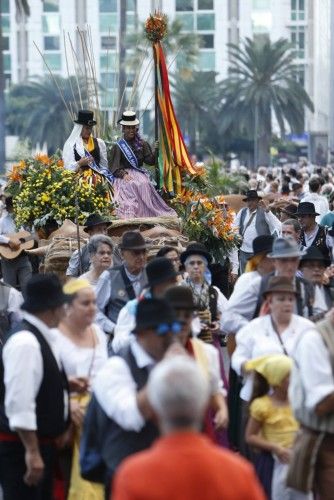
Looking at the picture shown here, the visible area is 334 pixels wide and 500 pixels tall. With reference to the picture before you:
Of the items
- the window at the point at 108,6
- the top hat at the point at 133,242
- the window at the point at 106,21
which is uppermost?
the window at the point at 108,6

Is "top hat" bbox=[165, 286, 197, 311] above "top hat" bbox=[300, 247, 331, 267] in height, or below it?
above

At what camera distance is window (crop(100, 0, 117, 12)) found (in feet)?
403

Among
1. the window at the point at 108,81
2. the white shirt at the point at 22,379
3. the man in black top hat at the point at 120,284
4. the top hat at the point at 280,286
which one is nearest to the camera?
the white shirt at the point at 22,379

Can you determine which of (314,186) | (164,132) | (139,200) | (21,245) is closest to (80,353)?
(21,245)

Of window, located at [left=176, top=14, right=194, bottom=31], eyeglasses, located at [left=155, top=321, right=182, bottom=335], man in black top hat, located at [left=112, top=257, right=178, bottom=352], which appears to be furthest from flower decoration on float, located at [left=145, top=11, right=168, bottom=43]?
window, located at [left=176, top=14, right=194, bottom=31]

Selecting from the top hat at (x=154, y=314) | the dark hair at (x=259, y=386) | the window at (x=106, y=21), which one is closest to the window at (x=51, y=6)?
the window at (x=106, y=21)

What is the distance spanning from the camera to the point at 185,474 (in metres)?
5.26

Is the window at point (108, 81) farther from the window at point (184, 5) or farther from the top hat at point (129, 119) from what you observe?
the window at point (184, 5)

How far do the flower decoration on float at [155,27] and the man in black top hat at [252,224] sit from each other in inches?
109

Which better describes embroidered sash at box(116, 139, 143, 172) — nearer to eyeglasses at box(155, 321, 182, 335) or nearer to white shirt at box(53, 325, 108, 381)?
white shirt at box(53, 325, 108, 381)

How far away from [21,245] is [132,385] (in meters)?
9.56

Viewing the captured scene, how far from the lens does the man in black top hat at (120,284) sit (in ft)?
37.5

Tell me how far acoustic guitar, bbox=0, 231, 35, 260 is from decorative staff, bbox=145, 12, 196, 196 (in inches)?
72.3

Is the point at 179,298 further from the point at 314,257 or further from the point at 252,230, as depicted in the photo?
the point at 252,230
